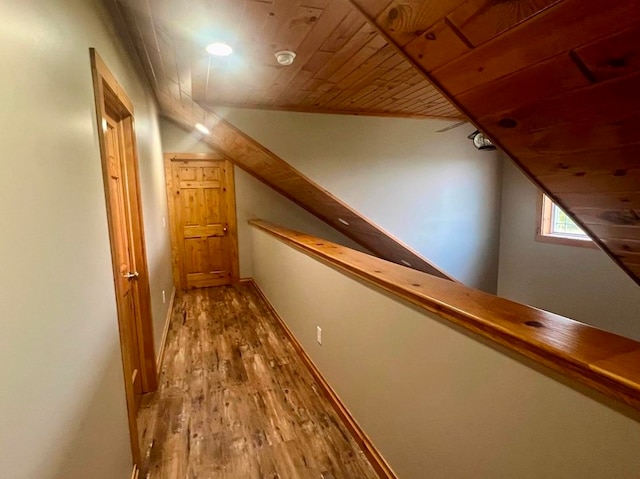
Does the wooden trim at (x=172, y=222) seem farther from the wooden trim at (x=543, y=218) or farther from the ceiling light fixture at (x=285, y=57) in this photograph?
the wooden trim at (x=543, y=218)

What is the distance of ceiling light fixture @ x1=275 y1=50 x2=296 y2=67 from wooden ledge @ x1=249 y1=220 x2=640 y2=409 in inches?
53.2

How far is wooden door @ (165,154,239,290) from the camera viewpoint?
182 inches

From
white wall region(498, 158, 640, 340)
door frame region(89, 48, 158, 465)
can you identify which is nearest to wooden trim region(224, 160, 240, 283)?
door frame region(89, 48, 158, 465)

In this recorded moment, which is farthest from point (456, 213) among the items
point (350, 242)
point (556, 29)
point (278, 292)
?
point (556, 29)

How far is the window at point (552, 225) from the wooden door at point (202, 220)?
4.09 metres

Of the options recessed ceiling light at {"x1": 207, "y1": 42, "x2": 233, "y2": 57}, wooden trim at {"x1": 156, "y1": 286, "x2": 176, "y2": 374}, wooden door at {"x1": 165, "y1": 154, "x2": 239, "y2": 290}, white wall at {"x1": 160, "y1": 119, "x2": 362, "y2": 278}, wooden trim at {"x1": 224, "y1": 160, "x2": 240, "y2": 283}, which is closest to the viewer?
recessed ceiling light at {"x1": 207, "y1": 42, "x2": 233, "y2": 57}

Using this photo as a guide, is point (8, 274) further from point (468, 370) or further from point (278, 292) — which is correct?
point (278, 292)

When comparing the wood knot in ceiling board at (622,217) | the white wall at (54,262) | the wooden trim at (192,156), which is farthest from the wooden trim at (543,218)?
the white wall at (54,262)

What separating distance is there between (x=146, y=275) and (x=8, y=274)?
1.71 meters

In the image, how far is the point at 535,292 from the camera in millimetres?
4477

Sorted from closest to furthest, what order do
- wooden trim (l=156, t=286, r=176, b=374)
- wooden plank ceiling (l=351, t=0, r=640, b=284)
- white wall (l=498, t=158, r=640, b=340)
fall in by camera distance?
1. wooden plank ceiling (l=351, t=0, r=640, b=284)
2. wooden trim (l=156, t=286, r=176, b=374)
3. white wall (l=498, t=158, r=640, b=340)

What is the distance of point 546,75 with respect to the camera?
0.97 meters

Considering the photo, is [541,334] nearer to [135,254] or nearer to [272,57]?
[272,57]

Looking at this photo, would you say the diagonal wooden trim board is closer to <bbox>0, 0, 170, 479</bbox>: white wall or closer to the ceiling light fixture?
the ceiling light fixture
